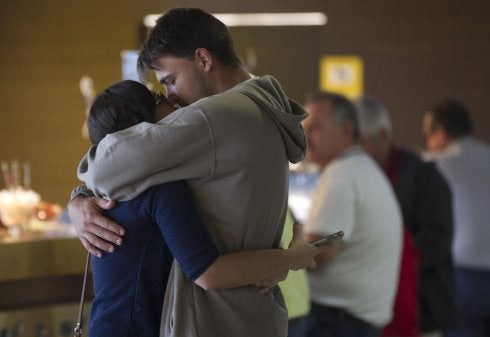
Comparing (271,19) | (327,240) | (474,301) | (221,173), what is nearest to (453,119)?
(474,301)

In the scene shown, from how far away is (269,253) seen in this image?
1.70 m

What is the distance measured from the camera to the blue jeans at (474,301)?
4.62 meters

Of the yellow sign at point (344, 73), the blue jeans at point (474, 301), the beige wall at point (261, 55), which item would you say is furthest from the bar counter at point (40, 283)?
the yellow sign at point (344, 73)

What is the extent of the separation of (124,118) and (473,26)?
5.69 meters

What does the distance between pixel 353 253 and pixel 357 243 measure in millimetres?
39

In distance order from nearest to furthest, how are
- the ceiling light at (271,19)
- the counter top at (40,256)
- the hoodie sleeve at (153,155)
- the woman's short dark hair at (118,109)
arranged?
the hoodie sleeve at (153,155)
the woman's short dark hair at (118,109)
the counter top at (40,256)
the ceiling light at (271,19)

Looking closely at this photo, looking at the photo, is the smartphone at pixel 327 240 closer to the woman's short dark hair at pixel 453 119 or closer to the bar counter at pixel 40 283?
the bar counter at pixel 40 283

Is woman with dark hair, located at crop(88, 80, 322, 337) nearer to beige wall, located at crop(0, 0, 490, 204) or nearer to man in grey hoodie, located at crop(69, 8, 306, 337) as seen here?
man in grey hoodie, located at crop(69, 8, 306, 337)

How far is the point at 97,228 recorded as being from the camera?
164 centimetres

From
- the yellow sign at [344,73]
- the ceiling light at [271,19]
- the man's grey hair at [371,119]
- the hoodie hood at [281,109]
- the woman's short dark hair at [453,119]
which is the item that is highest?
the hoodie hood at [281,109]

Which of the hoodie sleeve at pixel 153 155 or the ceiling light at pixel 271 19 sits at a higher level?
the hoodie sleeve at pixel 153 155

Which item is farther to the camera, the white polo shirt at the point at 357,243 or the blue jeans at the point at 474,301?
the blue jeans at the point at 474,301

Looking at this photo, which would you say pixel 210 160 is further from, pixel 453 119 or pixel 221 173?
pixel 453 119

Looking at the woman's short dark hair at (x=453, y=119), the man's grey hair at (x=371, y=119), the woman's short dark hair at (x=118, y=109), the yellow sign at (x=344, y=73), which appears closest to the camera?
the woman's short dark hair at (x=118, y=109)
